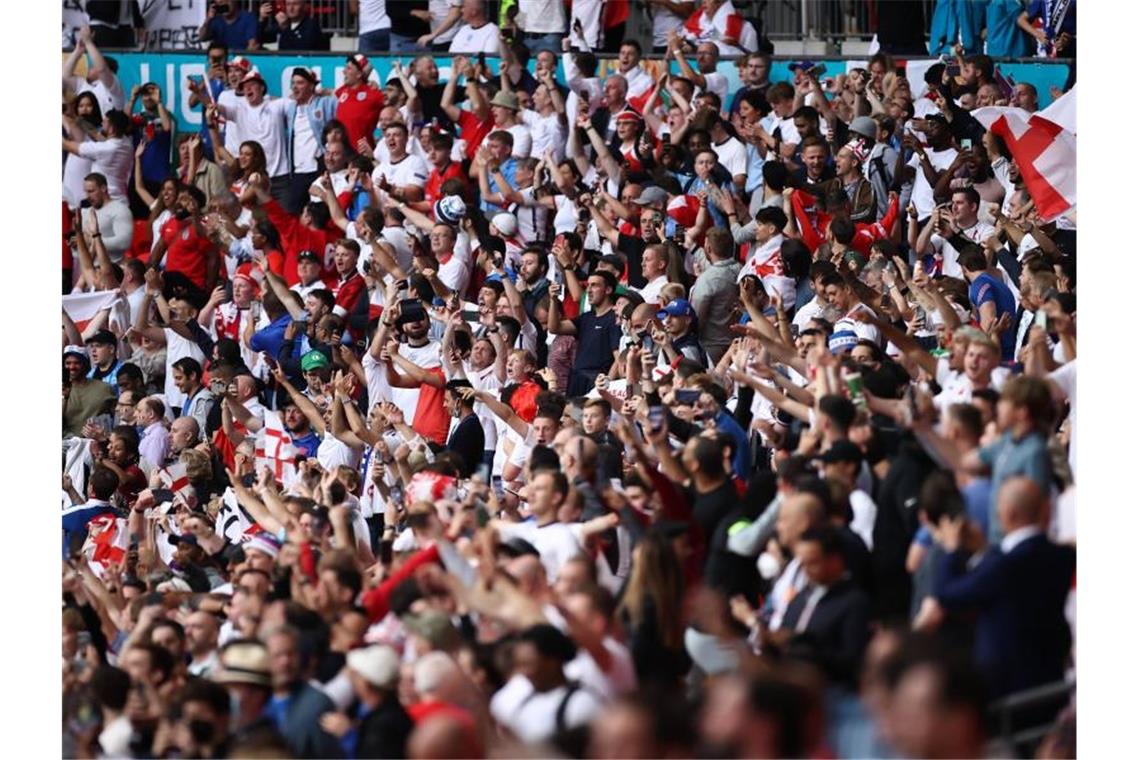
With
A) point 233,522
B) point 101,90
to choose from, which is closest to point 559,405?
point 233,522

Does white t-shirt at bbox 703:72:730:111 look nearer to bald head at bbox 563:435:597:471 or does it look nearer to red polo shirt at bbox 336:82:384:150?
red polo shirt at bbox 336:82:384:150

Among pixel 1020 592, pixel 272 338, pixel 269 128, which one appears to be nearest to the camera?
pixel 1020 592

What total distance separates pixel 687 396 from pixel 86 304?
6322 millimetres

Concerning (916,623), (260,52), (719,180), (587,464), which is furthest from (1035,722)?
(260,52)

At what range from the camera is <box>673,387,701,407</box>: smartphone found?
10.6 m

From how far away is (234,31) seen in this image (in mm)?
18391

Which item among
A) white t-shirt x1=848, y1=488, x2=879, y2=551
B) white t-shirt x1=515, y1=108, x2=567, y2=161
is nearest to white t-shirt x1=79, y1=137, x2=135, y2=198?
white t-shirt x1=515, y1=108, x2=567, y2=161

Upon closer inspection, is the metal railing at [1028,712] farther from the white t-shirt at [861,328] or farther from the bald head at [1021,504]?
the white t-shirt at [861,328]

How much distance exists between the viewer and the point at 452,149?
16250mm

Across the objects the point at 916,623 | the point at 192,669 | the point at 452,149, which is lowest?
the point at 192,669

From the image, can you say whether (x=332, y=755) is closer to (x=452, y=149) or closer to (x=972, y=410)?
(x=972, y=410)

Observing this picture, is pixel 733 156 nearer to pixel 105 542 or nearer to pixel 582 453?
pixel 105 542

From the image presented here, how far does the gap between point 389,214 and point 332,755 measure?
8.36 metres

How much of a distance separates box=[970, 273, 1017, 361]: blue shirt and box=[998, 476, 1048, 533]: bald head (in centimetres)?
457
